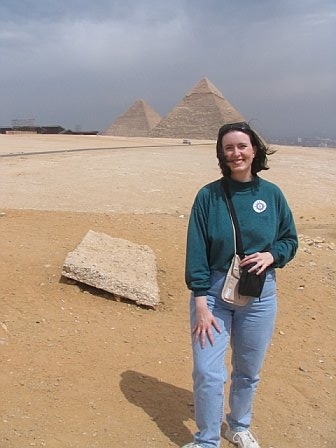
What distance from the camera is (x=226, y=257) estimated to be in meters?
2.72

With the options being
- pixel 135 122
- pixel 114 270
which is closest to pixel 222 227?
pixel 114 270

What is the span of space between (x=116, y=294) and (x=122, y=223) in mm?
2746

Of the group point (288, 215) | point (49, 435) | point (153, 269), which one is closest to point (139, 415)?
point (49, 435)

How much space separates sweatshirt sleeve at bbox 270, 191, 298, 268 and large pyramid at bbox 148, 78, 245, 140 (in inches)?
2120

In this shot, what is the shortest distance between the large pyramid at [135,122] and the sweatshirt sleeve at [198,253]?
61.0 m

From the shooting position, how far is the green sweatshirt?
2.69 metres

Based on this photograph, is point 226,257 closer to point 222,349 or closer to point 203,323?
point 203,323

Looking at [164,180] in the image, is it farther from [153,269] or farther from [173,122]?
[173,122]

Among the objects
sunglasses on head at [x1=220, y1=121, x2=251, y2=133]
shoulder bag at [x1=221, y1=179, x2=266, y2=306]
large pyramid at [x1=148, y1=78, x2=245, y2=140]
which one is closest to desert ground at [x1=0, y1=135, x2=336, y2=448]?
shoulder bag at [x1=221, y1=179, x2=266, y2=306]

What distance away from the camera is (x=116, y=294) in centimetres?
495

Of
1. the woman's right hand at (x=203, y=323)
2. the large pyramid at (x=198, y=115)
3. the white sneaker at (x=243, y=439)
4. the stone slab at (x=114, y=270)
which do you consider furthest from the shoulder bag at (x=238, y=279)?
the large pyramid at (x=198, y=115)

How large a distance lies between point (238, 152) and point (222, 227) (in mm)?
376

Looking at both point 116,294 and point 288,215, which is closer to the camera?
point 288,215

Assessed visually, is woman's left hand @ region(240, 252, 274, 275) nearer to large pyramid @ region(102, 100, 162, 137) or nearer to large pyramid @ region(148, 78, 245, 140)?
large pyramid @ region(148, 78, 245, 140)
